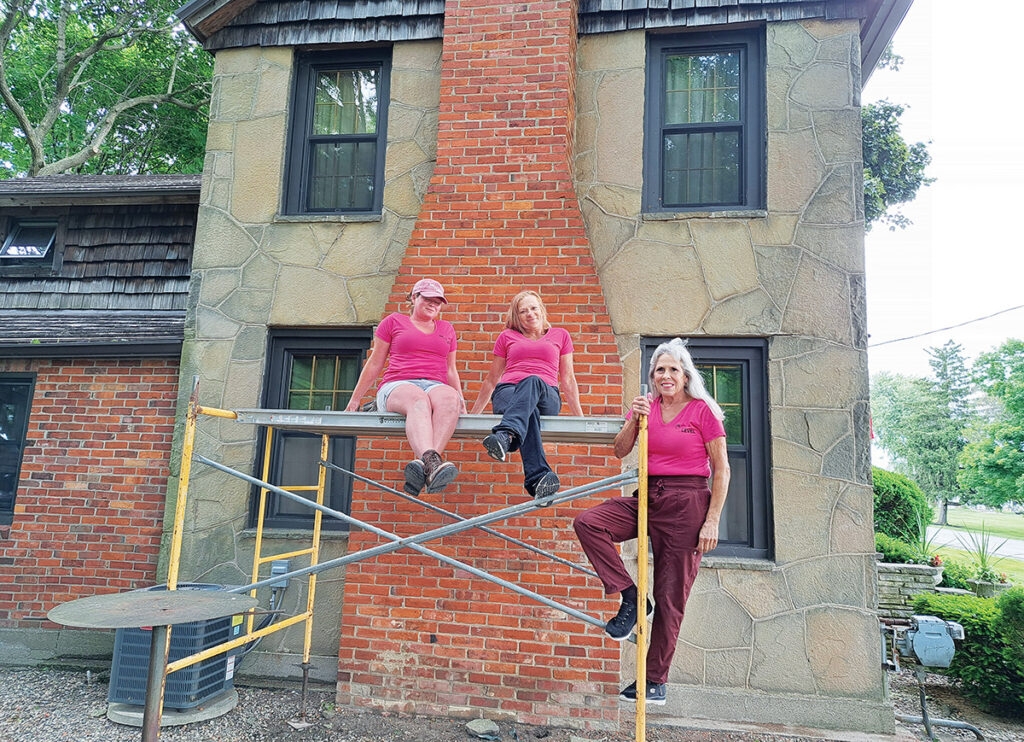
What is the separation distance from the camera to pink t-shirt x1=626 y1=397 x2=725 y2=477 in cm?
335

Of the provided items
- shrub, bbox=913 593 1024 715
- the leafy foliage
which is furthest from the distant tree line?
shrub, bbox=913 593 1024 715

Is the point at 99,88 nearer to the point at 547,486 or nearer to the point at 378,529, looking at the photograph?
the point at 378,529

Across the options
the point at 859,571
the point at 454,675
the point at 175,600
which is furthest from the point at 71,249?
the point at 859,571

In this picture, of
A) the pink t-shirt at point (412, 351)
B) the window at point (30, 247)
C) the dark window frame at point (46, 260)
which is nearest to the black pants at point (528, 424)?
the pink t-shirt at point (412, 351)

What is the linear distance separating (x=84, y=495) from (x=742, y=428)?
5.52 m

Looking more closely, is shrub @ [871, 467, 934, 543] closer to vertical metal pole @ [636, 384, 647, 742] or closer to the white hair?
the white hair

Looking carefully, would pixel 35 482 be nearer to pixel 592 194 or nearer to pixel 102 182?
pixel 102 182

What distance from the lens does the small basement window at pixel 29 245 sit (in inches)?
269

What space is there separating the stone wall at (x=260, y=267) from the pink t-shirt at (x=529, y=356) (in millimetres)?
1985

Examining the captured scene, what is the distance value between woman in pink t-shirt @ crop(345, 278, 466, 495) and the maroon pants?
32.0 inches

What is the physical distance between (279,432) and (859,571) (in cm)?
474

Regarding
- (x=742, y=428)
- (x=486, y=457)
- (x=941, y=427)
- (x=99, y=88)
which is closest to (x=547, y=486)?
(x=486, y=457)

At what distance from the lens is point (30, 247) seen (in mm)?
6883

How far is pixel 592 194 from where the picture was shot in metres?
5.58
